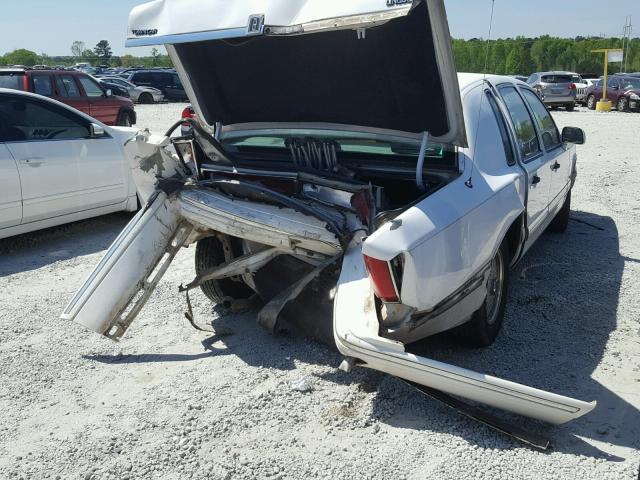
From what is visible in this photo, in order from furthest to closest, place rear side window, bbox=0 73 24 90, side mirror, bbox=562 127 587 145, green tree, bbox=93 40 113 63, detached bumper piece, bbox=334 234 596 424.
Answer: green tree, bbox=93 40 113 63 < rear side window, bbox=0 73 24 90 < side mirror, bbox=562 127 587 145 < detached bumper piece, bbox=334 234 596 424

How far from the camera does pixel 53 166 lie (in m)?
7.04

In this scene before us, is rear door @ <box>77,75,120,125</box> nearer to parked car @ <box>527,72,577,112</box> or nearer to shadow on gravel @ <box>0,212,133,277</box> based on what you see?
shadow on gravel @ <box>0,212,133,277</box>

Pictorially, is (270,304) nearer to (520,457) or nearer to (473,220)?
(473,220)

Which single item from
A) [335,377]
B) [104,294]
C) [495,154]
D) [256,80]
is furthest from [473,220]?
[104,294]

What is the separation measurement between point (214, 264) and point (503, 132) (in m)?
2.17

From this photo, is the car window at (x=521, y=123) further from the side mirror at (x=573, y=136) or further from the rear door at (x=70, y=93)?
the rear door at (x=70, y=93)

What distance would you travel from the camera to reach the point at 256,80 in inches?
186

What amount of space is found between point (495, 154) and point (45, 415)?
2.96 metres

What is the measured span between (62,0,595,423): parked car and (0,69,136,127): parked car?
424 inches

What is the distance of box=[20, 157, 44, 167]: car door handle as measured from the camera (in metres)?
6.78

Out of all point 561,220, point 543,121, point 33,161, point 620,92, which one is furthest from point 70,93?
point 620,92

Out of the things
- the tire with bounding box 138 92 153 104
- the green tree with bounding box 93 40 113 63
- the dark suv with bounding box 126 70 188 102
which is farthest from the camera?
the green tree with bounding box 93 40 113 63

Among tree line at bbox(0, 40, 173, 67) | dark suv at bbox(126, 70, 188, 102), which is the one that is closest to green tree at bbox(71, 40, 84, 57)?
tree line at bbox(0, 40, 173, 67)

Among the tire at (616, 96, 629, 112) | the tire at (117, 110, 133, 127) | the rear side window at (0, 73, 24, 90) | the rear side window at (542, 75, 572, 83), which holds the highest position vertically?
the rear side window at (0, 73, 24, 90)
